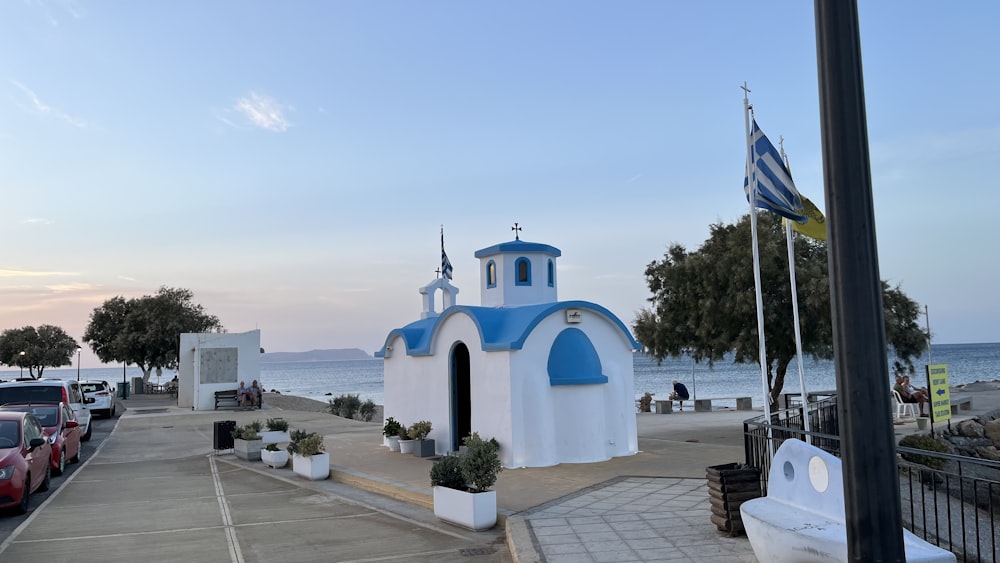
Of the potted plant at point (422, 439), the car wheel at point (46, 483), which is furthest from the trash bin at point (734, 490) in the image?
the car wheel at point (46, 483)

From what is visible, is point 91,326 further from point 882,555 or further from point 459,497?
point 882,555

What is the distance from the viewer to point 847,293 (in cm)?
367

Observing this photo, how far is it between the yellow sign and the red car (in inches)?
670

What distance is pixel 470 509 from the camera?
32.0 feet

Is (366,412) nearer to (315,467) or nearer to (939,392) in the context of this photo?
(315,467)

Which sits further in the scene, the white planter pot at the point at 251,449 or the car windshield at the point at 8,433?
the white planter pot at the point at 251,449

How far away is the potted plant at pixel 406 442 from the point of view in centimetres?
1705

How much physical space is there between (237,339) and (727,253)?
82.8ft

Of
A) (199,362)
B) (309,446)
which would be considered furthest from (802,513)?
(199,362)

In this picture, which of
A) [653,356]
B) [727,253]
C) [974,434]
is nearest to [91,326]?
[653,356]

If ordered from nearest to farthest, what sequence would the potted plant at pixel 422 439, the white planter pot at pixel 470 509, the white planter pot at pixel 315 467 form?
the white planter pot at pixel 470 509 < the white planter pot at pixel 315 467 < the potted plant at pixel 422 439

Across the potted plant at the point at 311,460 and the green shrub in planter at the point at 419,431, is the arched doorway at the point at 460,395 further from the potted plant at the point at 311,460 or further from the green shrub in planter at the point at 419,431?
the potted plant at the point at 311,460

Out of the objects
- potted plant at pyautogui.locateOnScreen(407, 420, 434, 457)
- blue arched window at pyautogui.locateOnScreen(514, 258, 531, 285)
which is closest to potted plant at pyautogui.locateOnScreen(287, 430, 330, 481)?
potted plant at pyautogui.locateOnScreen(407, 420, 434, 457)

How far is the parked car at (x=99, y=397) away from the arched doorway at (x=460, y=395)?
825 inches
